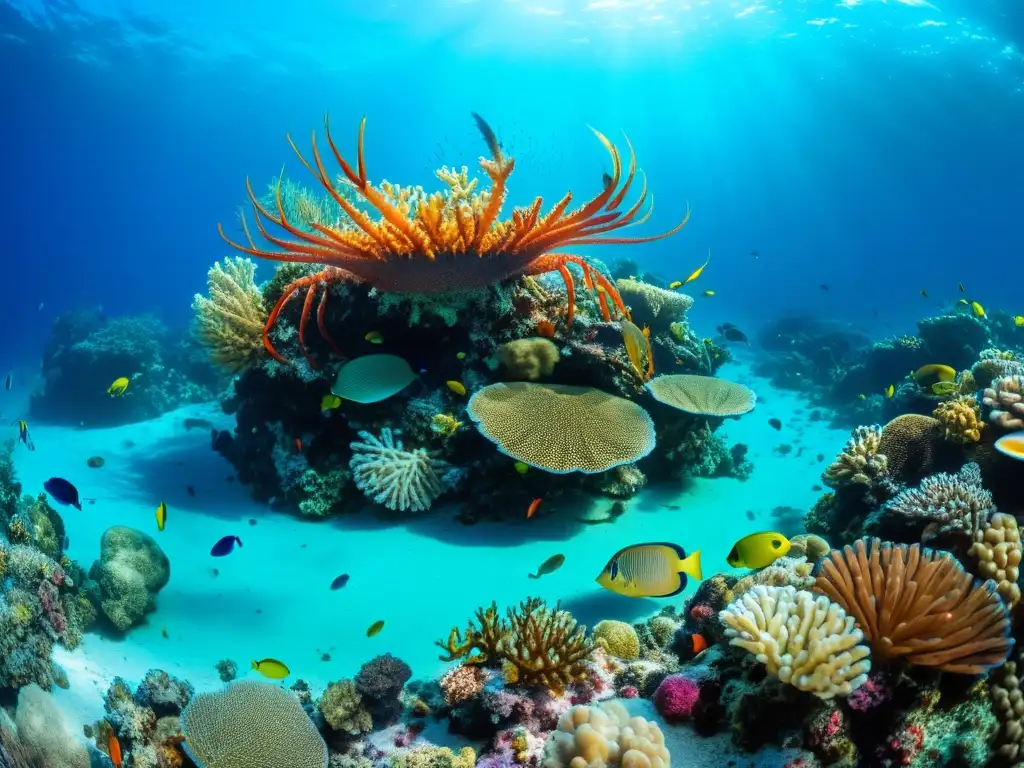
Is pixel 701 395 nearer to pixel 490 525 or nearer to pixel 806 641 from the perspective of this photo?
pixel 490 525

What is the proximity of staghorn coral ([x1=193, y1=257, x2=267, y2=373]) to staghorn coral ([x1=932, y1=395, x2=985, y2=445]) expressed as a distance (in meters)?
6.67

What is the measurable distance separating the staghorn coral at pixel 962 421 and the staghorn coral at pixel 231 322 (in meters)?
6.67

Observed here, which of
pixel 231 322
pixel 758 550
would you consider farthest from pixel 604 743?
pixel 231 322

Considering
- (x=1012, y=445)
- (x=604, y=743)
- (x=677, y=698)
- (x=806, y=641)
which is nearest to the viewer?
(x=604, y=743)

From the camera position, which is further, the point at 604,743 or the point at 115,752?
the point at 115,752

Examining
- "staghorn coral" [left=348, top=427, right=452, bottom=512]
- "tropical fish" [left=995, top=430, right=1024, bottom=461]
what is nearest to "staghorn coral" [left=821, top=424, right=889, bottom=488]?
"tropical fish" [left=995, top=430, right=1024, bottom=461]

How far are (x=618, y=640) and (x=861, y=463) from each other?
2.77 m

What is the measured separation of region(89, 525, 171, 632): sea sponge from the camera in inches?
180

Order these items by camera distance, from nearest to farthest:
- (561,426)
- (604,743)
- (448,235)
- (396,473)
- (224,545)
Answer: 1. (604,743)
2. (224,545)
3. (448,235)
4. (561,426)
5. (396,473)

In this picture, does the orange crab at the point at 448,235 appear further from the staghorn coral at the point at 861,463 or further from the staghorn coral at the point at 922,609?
the staghorn coral at the point at 922,609

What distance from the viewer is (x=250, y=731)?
3.07m

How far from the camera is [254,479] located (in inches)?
256

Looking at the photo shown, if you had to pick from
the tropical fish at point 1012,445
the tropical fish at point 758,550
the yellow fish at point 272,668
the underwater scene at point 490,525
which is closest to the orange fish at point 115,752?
the underwater scene at point 490,525

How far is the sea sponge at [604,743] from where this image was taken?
80.7 inches
